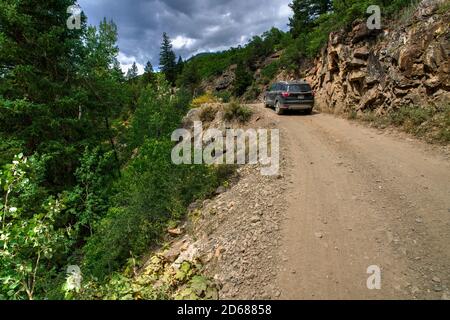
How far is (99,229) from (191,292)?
4.89 metres

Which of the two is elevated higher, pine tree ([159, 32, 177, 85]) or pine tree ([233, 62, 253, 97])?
pine tree ([159, 32, 177, 85])

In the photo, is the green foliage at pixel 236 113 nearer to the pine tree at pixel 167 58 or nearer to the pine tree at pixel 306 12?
the pine tree at pixel 306 12

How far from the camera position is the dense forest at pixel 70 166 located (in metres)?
4.37

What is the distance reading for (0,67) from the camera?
11.6 m

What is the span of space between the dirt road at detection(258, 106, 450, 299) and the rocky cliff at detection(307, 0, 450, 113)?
329 centimetres

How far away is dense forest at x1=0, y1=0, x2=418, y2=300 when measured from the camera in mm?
4367

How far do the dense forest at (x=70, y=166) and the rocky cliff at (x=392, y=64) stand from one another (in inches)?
69.3

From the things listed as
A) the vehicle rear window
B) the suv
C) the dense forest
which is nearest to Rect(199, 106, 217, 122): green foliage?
the suv

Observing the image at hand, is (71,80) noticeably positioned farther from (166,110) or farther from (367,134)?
(367,134)

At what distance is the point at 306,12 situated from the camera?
134ft

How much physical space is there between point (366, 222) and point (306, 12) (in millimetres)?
42759

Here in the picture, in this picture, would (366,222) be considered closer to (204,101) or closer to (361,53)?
(361,53)

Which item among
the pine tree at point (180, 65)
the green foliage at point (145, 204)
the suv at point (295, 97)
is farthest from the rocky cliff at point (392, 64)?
the pine tree at point (180, 65)

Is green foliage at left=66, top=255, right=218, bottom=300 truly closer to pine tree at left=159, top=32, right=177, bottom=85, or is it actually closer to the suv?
the suv
